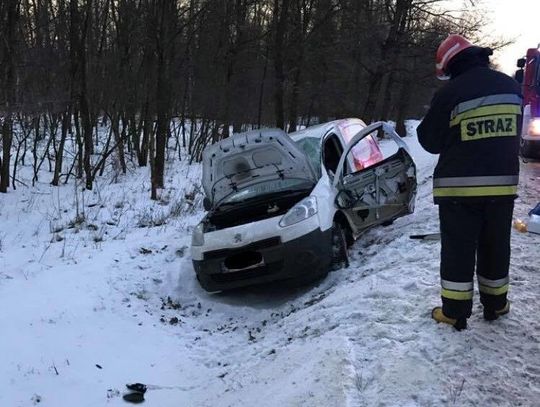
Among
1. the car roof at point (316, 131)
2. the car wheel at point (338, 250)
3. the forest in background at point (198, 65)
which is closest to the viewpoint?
the car wheel at point (338, 250)

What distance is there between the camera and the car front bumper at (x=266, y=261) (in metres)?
6.11

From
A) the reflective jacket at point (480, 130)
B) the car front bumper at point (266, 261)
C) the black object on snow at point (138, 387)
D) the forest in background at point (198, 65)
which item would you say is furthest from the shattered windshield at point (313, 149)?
the forest in background at point (198, 65)

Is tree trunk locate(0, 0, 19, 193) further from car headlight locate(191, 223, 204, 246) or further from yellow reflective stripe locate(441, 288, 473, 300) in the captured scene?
yellow reflective stripe locate(441, 288, 473, 300)

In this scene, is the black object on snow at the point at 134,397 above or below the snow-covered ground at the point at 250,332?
below

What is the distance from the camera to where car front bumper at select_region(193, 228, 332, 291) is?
6.11m

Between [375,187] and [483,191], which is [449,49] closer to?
[483,191]

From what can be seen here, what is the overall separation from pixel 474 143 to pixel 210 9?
17035 mm

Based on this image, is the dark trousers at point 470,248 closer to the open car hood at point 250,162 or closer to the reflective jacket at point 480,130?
the reflective jacket at point 480,130

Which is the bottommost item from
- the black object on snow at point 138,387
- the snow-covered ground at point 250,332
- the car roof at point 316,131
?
the black object on snow at point 138,387

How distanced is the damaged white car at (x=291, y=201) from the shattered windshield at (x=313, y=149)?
0.01 meters

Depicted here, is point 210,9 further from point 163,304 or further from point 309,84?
→ point 163,304

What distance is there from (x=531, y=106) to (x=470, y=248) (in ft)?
30.7

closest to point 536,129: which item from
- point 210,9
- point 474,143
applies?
point 474,143

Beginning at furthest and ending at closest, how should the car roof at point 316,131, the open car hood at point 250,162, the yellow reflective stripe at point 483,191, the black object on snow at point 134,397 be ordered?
1. the car roof at point 316,131
2. the open car hood at point 250,162
3. the black object on snow at point 134,397
4. the yellow reflective stripe at point 483,191
